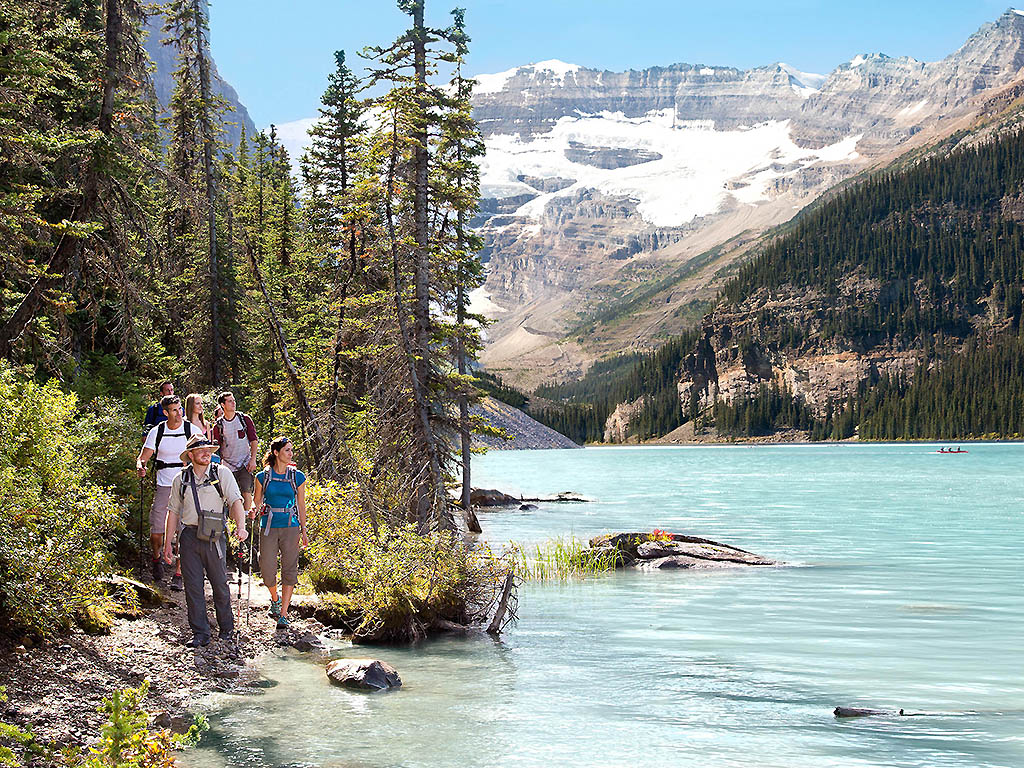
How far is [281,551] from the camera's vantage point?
1448 cm

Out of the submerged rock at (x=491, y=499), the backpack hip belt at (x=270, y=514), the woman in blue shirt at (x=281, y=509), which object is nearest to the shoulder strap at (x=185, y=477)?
the woman in blue shirt at (x=281, y=509)

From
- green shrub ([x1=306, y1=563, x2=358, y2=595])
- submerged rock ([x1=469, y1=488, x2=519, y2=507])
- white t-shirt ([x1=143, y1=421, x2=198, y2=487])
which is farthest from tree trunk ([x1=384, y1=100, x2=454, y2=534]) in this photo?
submerged rock ([x1=469, y1=488, x2=519, y2=507])

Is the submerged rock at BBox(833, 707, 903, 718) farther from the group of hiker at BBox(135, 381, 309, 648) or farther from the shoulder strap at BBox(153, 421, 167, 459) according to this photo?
the shoulder strap at BBox(153, 421, 167, 459)

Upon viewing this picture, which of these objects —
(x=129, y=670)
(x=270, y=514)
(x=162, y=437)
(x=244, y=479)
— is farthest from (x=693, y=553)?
(x=129, y=670)

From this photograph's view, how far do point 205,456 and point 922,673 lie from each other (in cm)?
1158

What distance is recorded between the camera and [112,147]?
51.6 feet

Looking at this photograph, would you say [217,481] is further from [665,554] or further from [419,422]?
[665,554]

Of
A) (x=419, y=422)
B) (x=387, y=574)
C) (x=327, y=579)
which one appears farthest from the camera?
(x=419, y=422)

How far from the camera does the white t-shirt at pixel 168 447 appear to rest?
1421cm

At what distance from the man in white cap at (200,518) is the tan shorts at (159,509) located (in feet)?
7.39

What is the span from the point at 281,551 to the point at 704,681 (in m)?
6.77

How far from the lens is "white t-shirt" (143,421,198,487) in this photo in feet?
46.6

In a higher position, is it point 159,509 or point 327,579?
point 159,509

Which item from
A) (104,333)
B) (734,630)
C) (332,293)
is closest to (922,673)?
(734,630)
